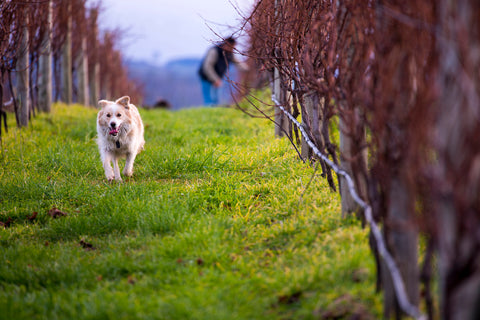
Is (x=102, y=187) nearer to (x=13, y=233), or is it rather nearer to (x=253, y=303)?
(x=13, y=233)

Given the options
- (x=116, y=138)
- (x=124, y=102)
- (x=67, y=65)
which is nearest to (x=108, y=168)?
(x=116, y=138)

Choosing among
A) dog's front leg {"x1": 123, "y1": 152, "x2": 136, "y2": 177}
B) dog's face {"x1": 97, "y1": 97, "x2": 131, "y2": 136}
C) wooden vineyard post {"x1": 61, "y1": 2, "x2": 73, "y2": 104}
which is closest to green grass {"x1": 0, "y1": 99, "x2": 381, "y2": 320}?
dog's front leg {"x1": 123, "y1": 152, "x2": 136, "y2": 177}

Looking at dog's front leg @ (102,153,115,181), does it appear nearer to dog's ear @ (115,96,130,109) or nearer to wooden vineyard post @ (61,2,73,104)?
dog's ear @ (115,96,130,109)

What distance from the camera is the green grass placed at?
9.43 ft

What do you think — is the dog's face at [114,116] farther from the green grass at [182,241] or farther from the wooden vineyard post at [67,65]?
the wooden vineyard post at [67,65]

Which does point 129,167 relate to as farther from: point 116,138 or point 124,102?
point 124,102

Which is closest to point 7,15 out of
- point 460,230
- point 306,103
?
point 306,103

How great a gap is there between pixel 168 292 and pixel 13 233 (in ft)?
6.63

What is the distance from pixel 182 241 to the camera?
3756 millimetres

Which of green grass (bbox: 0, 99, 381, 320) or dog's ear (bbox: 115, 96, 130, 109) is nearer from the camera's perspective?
green grass (bbox: 0, 99, 381, 320)

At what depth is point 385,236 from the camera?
2.61 m

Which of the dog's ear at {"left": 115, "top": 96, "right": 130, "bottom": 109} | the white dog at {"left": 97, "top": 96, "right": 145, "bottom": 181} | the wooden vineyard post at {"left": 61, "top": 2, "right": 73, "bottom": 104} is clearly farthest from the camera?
the wooden vineyard post at {"left": 61, "top": 2, "right": 73, "bottom": 104}

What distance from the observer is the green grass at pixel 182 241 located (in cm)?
288

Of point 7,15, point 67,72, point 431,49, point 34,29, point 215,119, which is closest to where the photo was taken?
point 431,49
